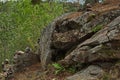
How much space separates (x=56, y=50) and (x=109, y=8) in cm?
298

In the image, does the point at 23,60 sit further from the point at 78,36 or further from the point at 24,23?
the point at 24,23

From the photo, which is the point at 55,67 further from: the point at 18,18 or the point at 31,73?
the point at 18,18

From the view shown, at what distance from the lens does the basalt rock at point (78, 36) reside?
11456 millimetres

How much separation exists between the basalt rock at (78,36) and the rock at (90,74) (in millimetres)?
365

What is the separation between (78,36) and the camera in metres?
13.1

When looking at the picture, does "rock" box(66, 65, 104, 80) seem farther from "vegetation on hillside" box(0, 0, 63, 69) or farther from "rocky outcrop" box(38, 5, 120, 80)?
"vegetation on hillside" box(0, 0, 63, 69)

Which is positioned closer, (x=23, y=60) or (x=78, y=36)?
(x=78, y=36)

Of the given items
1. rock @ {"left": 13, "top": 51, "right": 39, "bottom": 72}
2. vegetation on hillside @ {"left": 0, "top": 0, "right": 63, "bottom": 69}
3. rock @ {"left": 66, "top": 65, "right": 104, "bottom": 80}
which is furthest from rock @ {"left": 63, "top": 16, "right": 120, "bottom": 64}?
vegetation on hillside @ {"left": 0, "top": 0, "right": 63, "bottom": 69}

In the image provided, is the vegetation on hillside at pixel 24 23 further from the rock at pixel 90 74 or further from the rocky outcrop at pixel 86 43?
the rock at pixel 90 74

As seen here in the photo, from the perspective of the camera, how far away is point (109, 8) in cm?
1351

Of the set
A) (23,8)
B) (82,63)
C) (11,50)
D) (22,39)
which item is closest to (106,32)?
(82,63)

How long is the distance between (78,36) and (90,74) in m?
2.70

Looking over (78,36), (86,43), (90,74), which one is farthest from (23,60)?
(90,74)

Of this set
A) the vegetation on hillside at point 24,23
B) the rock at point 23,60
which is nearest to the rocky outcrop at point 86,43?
the rock at point 23,60
